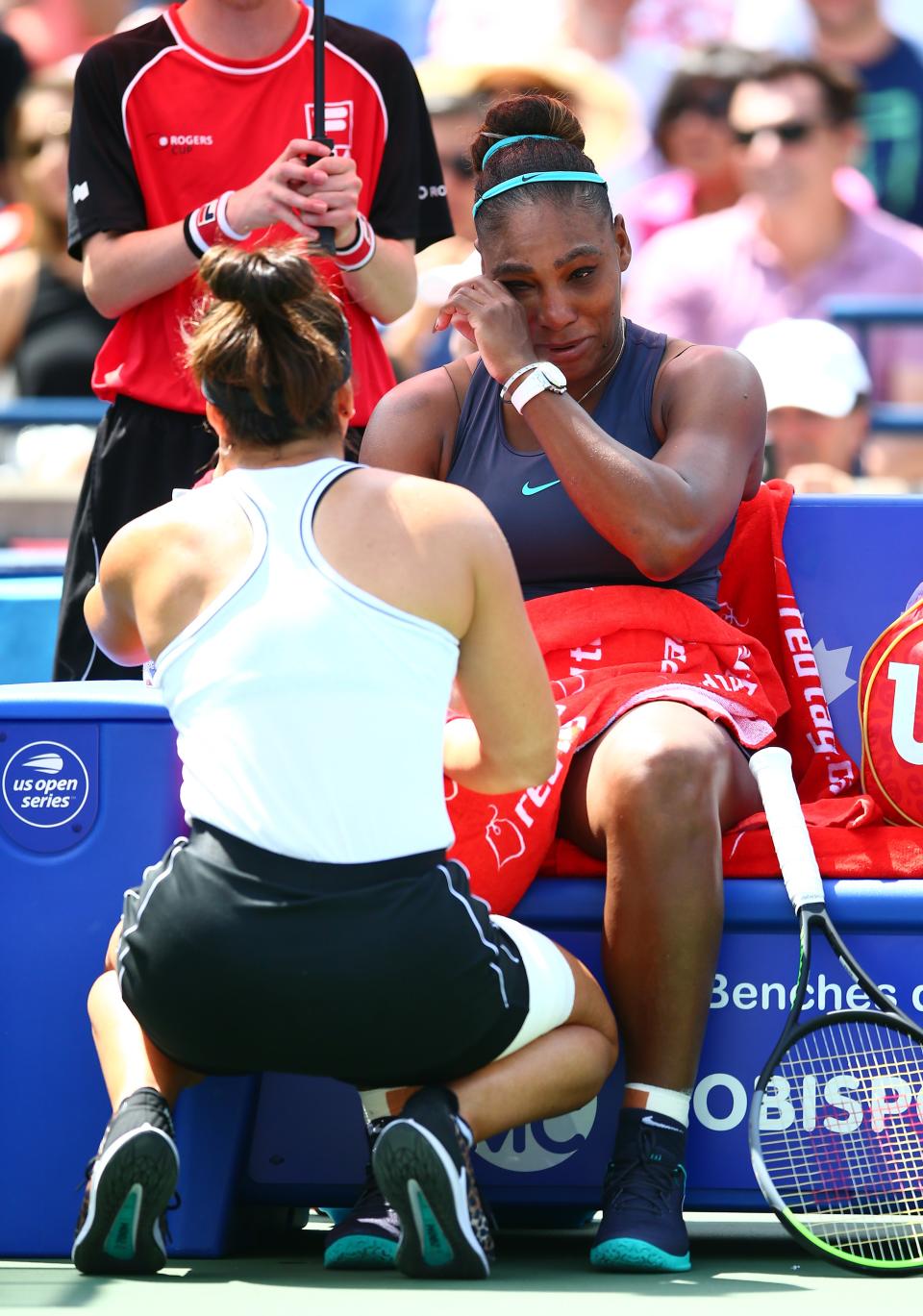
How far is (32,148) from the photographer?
6.79 meters

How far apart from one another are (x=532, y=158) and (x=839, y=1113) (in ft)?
4.85

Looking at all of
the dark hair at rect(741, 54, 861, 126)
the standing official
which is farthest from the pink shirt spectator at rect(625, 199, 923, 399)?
the standing official

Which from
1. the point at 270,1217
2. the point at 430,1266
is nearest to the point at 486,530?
the point at 430,1266

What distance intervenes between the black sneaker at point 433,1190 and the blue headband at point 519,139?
1.54 metres

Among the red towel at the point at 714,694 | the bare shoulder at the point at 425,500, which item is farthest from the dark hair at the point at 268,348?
the red towel at the point at 714,694

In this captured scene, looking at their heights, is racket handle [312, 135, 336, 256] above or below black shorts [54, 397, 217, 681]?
above

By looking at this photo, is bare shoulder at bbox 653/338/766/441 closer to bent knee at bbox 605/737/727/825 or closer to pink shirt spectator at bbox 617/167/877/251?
bent knee at bbox 605/737/727/825

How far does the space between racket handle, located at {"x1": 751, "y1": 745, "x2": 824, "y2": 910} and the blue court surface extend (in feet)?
1.54

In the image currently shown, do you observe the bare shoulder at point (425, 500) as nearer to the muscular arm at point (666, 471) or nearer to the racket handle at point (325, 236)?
the muscular arm at point (666, 471)

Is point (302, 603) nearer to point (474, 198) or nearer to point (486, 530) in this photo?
point (486, 530)

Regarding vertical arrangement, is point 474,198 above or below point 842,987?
above

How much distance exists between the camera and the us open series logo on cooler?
2725mm

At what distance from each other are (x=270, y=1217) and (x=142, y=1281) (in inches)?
25.5

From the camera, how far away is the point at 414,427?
317cm
